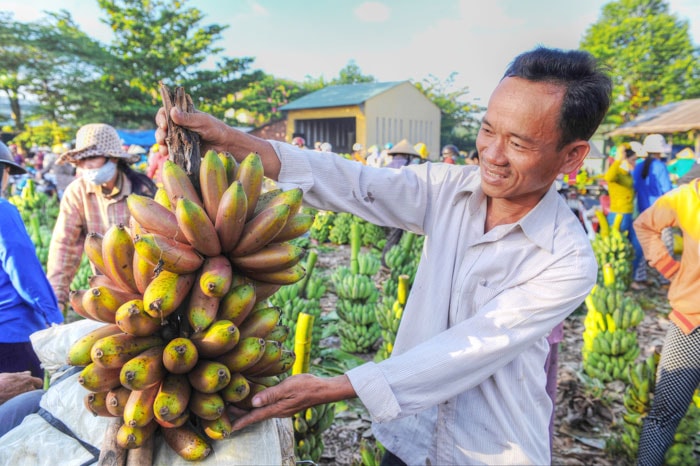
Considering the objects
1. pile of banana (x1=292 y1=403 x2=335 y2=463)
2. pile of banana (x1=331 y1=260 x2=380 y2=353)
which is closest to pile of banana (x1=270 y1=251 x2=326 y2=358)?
pile of banana (x1=331 y1=260 x2=380 y2=353)

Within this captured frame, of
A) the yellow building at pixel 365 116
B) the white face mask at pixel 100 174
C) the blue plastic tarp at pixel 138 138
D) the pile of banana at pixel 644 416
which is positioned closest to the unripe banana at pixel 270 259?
the white face mask at pixel 100 174

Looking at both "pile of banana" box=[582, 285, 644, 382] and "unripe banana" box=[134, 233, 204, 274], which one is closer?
"unripe banana" box=[134, 233, 204, 274]

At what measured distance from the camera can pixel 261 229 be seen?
1.21 m

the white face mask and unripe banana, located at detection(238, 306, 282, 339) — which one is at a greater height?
the white face mask

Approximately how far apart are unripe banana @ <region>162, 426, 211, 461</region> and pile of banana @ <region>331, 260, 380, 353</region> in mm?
4375

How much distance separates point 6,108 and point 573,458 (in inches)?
1836

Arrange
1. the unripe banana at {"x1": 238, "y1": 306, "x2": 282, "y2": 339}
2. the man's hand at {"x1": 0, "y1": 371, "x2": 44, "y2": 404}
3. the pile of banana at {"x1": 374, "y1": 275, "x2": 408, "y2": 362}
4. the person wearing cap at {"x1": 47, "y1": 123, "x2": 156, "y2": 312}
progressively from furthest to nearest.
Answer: the person wearing cap at {"x1": 47, "y1": 123, "x2": 156, "y2": 312}
the pile of banana at {"x1": 374, "y1": 275, "x2": 408, "y2": 362}
the man's hand at {"x1": 0, "y1": 371, "x2": 44, "y2": 404}
the unripe banana at {"x1": 238, "y1": 306, "x2": 282, "y2": 339}

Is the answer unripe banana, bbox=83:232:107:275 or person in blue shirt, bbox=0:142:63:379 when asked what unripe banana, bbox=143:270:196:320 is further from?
person in blue shirt, bbox=0:142:63:379

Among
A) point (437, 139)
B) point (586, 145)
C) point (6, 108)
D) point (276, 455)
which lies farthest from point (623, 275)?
point (6, 108)

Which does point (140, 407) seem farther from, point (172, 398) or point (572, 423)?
point (572, 423)

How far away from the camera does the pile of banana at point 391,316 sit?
3.56m

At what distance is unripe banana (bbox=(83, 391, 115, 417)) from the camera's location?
117cm

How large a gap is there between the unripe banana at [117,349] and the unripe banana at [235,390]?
0.22 metres

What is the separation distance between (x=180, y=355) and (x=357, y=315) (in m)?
4.51
